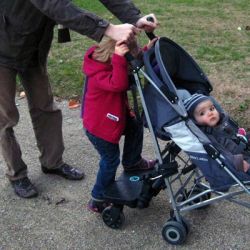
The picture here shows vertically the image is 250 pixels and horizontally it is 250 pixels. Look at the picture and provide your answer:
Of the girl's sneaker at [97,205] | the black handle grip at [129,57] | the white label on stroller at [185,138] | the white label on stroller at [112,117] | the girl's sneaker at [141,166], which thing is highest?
the black handle grip at [129,57]

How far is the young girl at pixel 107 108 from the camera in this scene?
9.81 ft

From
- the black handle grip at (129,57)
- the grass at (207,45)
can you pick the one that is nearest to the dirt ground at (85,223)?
the black handle grip at (129,57)

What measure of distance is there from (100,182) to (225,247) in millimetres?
926

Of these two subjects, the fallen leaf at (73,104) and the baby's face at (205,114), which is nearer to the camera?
the baby's face at (205,114)

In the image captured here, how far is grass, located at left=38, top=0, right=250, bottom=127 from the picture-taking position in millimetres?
5355

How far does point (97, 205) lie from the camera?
141 inches

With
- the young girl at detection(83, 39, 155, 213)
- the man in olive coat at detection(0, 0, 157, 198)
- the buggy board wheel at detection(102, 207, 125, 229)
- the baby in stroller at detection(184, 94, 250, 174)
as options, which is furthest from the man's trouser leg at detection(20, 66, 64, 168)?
the baby in stroller at detection(184, 94, 250, 174)

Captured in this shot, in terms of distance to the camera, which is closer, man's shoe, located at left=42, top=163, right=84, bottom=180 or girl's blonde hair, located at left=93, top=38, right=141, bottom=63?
girl's blonde hair, located at left=93, top=38, right=141, bottom=63

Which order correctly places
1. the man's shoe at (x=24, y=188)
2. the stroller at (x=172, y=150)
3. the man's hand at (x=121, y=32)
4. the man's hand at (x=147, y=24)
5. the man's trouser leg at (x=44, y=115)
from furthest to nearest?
the man's shoe at (x=24, y=188) → the man's trouser leg at (x=44, y=115) → the man's hand at (x=147, y=24) → the stroller at (x=172, y=150) → the man's hand at (x=121, y=32)

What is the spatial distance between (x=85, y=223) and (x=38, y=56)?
1213 mm

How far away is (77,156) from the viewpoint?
445 centimetres

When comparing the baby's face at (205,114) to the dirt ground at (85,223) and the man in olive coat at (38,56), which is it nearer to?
the man in olive coat at (38,56)

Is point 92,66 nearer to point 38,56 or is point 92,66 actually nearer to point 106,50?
point 106,50

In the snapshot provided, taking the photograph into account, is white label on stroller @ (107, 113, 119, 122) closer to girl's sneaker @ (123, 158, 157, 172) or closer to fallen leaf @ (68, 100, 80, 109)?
girl's sneaker @ (123, 158, 157, 172)
